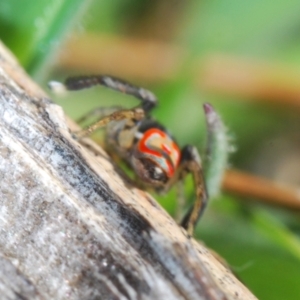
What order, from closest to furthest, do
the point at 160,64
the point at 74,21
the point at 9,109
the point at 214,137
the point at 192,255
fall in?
the point at 192,255 < the point at 9,109 < the point at 214,137 < the point at 74,21 < the point at 160,64

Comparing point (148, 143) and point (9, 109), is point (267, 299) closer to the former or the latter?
point (148, 143)

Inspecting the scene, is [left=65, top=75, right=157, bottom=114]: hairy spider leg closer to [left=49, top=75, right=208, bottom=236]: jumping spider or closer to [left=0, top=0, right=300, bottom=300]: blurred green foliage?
[left=49, top=75, right=208, bottom=236]: jumping spider

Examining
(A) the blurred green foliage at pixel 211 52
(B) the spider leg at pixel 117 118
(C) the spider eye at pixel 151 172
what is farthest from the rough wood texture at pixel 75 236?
(A) the blurred green foliage at pixel 211 52

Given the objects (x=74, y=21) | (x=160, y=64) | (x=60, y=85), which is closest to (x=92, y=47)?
(x=160, y=64)

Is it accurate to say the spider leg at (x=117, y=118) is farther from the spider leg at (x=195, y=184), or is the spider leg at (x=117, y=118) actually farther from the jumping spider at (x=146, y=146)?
the spider leg at (x=195, y=184)

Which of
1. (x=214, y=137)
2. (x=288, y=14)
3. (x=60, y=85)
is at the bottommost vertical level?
(x=60, y=85)

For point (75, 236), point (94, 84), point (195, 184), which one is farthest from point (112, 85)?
point (75, 236)

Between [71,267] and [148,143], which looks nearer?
[71,267]
